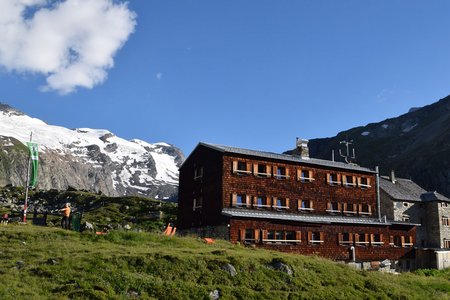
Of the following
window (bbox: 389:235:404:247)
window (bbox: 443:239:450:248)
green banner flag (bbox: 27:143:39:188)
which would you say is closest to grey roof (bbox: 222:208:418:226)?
window (bbox: 389:235:404:247)

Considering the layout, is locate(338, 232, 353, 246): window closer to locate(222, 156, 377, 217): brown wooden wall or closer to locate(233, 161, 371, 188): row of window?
locate(222, 156, 377, 217): brown wooden wall

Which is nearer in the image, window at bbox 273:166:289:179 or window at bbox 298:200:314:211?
window at bbox 273:166:289:179

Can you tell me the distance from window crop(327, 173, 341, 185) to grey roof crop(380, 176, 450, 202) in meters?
11.2

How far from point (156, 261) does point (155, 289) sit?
289 cm

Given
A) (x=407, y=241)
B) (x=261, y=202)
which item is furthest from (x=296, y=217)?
(x=407, y=241)

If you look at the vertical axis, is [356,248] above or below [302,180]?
below

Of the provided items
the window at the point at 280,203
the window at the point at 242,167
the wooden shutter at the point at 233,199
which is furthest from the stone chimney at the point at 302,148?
the wooden shutter at the point at 233,199

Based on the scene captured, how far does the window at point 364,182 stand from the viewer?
55312mm

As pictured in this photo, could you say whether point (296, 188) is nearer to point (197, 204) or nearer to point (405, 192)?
point (197, 204)

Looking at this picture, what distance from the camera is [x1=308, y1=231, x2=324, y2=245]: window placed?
4672 centimetres

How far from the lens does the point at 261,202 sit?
47750 mm

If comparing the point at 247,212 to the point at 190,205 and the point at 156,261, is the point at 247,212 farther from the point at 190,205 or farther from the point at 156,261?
the point at 156,261

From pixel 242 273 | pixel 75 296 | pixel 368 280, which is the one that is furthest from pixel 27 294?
pixel 368 280

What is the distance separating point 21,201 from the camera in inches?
4685
